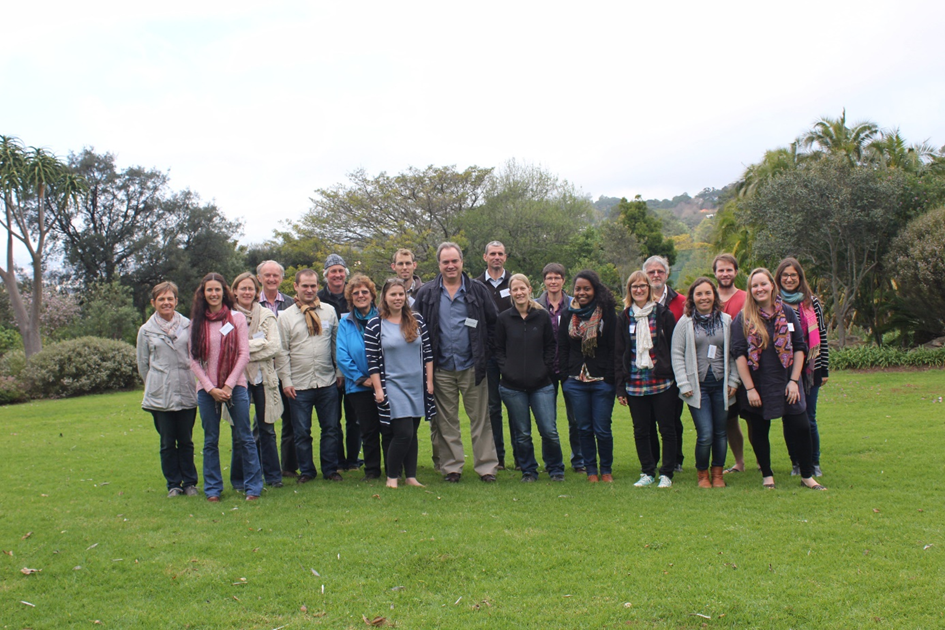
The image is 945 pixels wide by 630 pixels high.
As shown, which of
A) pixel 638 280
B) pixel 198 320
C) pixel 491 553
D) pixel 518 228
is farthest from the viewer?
pixel 518 228

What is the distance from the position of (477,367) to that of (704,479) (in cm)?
229

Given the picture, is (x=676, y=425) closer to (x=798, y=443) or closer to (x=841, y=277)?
(x=798, y=443)

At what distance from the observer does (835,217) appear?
62.7 feet

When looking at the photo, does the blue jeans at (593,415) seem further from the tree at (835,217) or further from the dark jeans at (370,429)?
the tree at (835,217)

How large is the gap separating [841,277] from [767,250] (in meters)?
2.42

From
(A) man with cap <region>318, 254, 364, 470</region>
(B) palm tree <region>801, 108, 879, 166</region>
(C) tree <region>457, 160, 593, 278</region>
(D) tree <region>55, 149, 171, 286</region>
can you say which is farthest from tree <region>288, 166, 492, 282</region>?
(A) man with cap <region>318, 254, 364, 470</region>

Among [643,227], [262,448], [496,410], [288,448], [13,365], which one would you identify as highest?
[643,227]

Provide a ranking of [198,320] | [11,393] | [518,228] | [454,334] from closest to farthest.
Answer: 1. [198,320]
2. [454,334]
3. [11,393]
4. [518,228]

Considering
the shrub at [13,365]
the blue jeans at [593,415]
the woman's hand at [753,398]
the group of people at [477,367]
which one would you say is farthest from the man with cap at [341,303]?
the shrub at [13,365]

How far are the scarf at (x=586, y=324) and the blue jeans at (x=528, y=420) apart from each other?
0.58m

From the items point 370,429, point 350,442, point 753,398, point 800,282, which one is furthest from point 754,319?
point 350,442

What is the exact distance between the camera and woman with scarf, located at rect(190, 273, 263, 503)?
612 cm

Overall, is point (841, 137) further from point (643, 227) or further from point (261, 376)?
point (261, 376)

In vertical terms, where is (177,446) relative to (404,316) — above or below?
below
